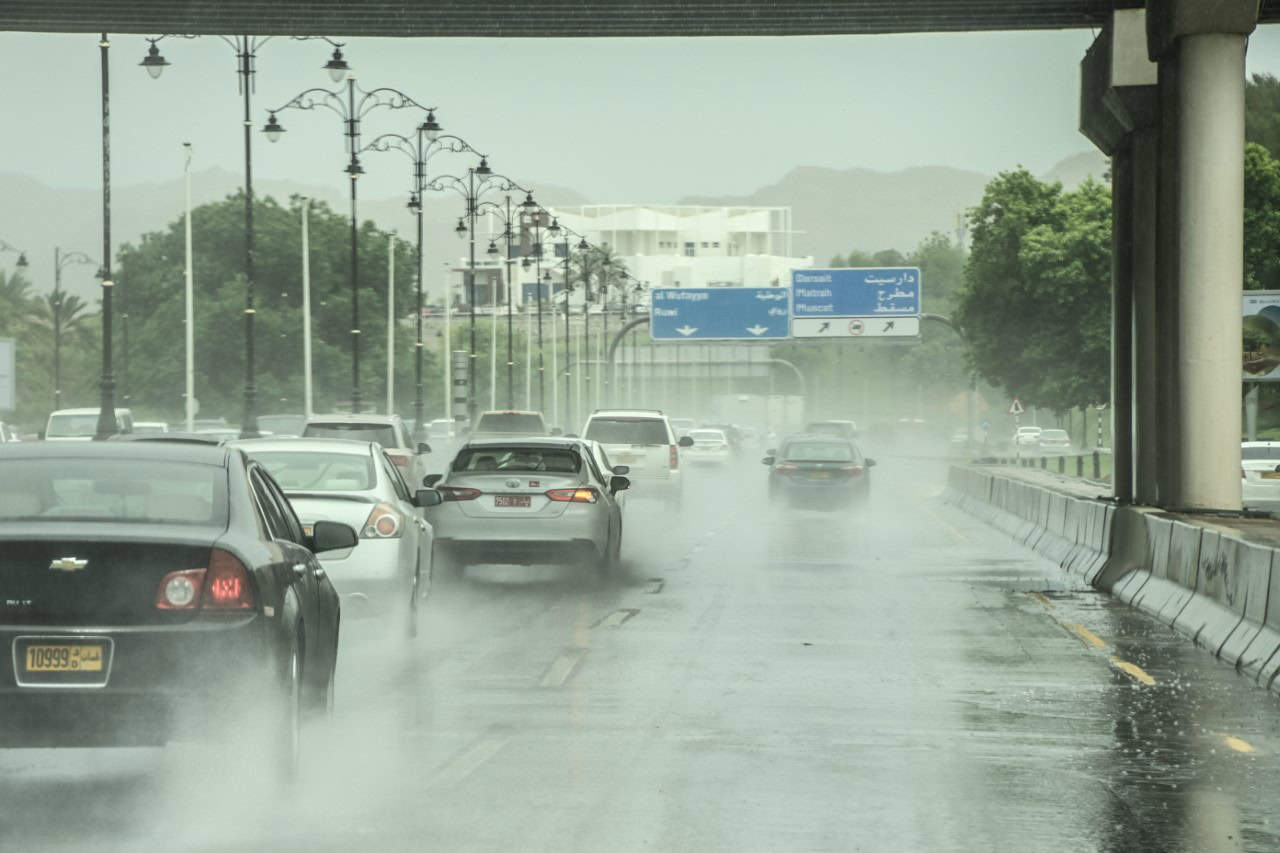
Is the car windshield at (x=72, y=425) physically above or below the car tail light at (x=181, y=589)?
above

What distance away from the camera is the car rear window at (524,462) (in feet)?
72.9

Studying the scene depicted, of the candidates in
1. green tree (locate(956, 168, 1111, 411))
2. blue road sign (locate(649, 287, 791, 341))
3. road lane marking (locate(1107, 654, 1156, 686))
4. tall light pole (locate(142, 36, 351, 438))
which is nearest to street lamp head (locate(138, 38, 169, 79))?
tall light pole (locate(142, 36, 351, 438))

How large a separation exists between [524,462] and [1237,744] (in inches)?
508

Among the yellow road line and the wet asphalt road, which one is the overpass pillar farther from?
the yellow road line

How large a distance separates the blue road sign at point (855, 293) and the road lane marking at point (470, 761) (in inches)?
2571

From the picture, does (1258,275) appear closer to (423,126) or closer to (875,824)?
(423,126)

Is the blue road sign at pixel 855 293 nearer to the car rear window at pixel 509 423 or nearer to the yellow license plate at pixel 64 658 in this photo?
the car rear window at pixel 509 423

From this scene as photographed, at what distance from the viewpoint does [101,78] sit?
40219 mm

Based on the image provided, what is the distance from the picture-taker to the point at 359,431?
3428cm

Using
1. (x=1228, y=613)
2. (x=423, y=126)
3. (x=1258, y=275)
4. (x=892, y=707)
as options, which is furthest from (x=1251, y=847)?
(x=1258, y=275)

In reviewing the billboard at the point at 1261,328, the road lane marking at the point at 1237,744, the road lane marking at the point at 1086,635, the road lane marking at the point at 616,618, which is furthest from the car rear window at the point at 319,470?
the billboard at the point at 1261,328

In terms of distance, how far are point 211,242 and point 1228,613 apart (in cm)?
9889

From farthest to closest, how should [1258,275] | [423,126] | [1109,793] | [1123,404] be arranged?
[1258,275] < [423,126] < [1123,404] < [1109,793]

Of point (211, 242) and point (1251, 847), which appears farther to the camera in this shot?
point (211, 242)
